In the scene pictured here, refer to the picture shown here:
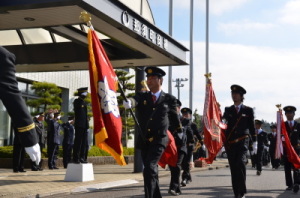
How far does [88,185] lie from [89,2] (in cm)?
399

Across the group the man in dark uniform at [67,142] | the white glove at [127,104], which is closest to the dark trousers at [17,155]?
the man in dark uniform at [67,142]

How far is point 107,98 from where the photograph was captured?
6520mm

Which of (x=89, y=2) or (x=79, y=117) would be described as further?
(x=79, y=117)

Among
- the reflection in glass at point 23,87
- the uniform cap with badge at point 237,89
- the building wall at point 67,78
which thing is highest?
the building wall at point 67,78

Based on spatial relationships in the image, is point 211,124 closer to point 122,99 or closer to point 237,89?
point 237,89

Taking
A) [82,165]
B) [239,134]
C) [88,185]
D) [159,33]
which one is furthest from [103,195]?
[159,33]

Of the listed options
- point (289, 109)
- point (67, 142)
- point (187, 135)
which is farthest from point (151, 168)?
point (67, 142)

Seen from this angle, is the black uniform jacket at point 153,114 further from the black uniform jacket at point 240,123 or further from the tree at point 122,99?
the tree at point 122,99

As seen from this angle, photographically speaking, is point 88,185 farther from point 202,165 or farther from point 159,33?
point 202,165

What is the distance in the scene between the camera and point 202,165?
21.0m

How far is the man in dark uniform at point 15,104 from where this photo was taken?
357 centimetres

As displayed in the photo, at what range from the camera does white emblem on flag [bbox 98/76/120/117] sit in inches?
256

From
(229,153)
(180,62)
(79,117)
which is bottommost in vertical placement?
(229,153)

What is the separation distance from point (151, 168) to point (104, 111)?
1043 millimetres
